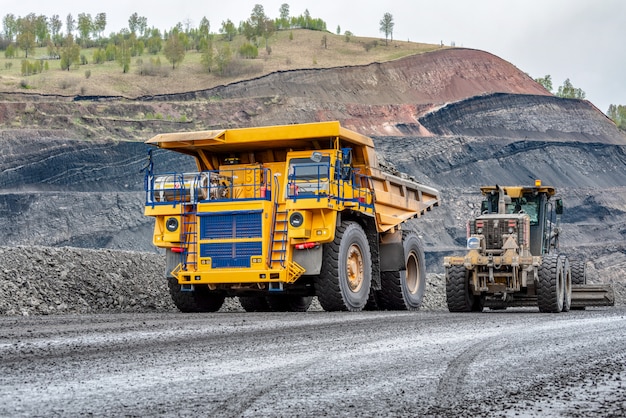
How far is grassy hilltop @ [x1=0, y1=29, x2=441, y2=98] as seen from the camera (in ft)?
248

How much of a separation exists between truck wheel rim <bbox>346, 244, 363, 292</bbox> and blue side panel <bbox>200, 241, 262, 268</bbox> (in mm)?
1722

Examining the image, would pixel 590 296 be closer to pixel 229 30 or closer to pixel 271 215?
pixel 271 215

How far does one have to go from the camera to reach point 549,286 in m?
16.7

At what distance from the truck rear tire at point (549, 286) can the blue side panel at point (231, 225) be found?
16.6ft

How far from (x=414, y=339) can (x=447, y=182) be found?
5909cm

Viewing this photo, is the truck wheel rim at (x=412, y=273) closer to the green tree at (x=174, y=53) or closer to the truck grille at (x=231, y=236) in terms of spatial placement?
the truck grille at (x=231, y=236)

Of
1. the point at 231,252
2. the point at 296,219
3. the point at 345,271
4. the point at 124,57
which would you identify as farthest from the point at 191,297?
the point at 124,57

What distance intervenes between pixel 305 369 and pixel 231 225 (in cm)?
815

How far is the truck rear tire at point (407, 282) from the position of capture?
18.3 m

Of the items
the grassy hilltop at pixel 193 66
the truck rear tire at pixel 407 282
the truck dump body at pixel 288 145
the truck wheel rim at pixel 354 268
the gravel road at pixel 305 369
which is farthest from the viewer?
the grassy hilltop at pixel 193 66

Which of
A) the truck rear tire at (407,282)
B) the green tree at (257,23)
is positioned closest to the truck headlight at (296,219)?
the truck rear tire at (407,282)

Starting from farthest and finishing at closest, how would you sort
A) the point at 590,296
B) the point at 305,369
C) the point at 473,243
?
1. the point at 590,296
2. the point at 473,243
3. the point at 305,369

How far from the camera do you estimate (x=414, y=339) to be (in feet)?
34.2

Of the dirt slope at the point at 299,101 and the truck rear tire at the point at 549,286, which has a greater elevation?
the dirt slope at the point at 299,101
